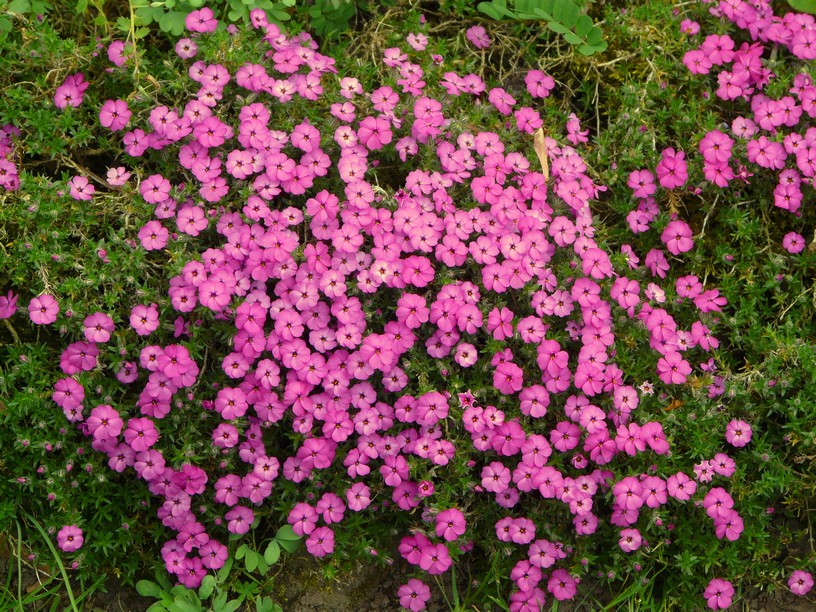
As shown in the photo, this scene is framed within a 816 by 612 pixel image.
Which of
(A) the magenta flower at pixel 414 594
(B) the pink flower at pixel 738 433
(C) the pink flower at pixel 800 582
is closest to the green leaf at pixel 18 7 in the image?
(A) the magenta flower at pixel 414 594

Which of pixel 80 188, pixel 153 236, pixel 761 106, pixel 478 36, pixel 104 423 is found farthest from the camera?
pixel 478 36

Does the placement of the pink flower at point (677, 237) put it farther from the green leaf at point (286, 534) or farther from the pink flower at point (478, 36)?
the green leaf at point (286, 534)

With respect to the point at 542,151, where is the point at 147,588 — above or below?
below

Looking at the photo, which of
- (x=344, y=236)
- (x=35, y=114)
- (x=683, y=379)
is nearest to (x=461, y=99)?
(x=344, y=236)

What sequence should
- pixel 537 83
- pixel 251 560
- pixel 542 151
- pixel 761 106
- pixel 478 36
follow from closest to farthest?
pixel 251 560 < pixel 542 151 < pixel 761 106 < pixel 537 83 < pixel 478 36

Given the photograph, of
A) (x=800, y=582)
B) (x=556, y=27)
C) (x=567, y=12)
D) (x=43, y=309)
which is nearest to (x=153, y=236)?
(x=43, y=309)

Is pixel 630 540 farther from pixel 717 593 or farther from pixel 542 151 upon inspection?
pixel 542 151

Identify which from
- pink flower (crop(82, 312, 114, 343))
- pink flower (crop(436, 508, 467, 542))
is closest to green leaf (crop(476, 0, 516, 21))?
pink flower (crop(82, 312, 114, 343))

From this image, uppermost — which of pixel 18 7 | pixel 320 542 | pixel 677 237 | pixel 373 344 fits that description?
pixel 677 237

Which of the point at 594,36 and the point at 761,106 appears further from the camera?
the point at 594,36
